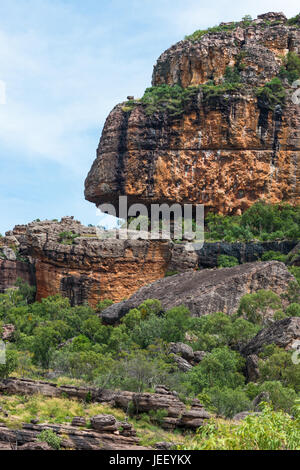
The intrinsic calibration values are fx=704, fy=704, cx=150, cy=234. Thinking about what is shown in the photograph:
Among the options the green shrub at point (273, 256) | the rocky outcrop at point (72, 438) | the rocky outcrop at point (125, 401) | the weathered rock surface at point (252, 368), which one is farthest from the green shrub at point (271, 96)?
the rocky outcrop at point (72, 438)

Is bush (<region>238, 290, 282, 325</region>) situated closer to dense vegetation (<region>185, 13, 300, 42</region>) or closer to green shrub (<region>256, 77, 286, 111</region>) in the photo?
green shrub (<region>256, 77, 286, 111</region>)

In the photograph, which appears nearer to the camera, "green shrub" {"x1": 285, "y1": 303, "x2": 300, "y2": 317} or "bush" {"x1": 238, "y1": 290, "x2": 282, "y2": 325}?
"green shrub" {"x1": 285, "y1": 303, "x2": 300, "y2": 317}

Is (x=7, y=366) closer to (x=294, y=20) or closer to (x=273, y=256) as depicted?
(x=273, y=256)

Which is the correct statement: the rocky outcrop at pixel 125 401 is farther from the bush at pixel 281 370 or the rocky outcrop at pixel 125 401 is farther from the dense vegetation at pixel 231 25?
the dense vegetation at pixel 231 25

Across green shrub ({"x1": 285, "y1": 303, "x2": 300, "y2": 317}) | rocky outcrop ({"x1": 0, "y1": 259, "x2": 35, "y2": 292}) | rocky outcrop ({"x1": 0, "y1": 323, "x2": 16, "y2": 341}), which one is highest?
rocky outcrop ({"x1": 0, "y1": 259, "x2": 35, "y2": 292})

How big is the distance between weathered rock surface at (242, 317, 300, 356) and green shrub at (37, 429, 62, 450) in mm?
16037

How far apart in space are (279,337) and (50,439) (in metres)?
16.9

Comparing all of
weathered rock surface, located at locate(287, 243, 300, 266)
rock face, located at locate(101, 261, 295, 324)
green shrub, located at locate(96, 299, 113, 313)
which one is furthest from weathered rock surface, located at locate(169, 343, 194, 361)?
weathered rock surface, located at locate(287, 243, 300, 266)

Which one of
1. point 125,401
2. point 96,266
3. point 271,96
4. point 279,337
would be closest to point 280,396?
point 125,401

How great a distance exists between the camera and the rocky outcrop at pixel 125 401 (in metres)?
26.1

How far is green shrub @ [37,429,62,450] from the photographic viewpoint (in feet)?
77.6

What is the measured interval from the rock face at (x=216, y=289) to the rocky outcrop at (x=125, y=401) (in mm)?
16462

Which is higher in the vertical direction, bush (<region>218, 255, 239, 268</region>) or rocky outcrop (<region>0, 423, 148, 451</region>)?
bush (<region>218, 255, 239, 268</region>)

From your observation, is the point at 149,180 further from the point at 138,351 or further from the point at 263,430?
the point at 263,430
